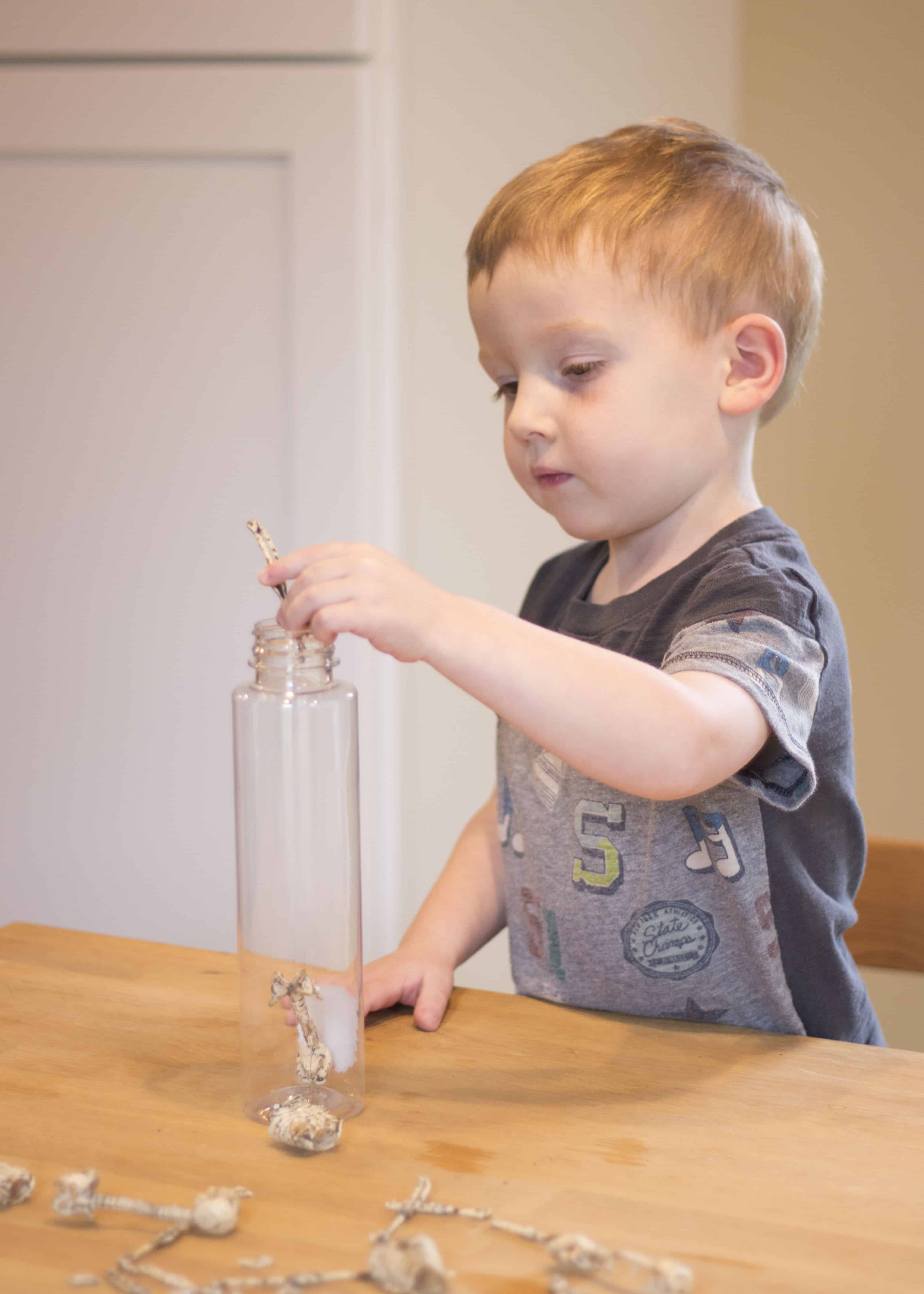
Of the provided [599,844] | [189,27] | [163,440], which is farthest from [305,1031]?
[189,27]

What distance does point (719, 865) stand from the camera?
2.54 feet

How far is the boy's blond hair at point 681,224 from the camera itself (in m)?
0.78

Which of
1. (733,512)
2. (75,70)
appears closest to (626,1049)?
(733,512)

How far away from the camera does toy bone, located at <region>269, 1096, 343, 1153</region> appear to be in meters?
0.52

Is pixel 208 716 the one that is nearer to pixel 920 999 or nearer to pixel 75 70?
pixel 75 70

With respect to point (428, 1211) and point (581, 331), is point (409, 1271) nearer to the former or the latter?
point (428, 1211)

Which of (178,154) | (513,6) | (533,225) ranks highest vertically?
(513,6)

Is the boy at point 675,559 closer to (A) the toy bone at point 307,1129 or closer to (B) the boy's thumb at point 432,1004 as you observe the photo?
(B) the boy's thumb at point 432,1004

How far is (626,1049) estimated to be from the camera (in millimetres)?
651

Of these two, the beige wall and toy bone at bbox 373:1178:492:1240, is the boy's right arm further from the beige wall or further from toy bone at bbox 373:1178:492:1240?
the beige wall

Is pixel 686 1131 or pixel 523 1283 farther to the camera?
pixel 686 1131

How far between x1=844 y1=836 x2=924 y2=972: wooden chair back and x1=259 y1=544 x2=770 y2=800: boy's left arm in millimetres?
381

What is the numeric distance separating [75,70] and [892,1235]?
59.2 inches

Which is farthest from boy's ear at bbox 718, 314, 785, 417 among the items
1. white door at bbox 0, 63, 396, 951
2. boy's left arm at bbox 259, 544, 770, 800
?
white door at bbox 0, 63, 396, 951
